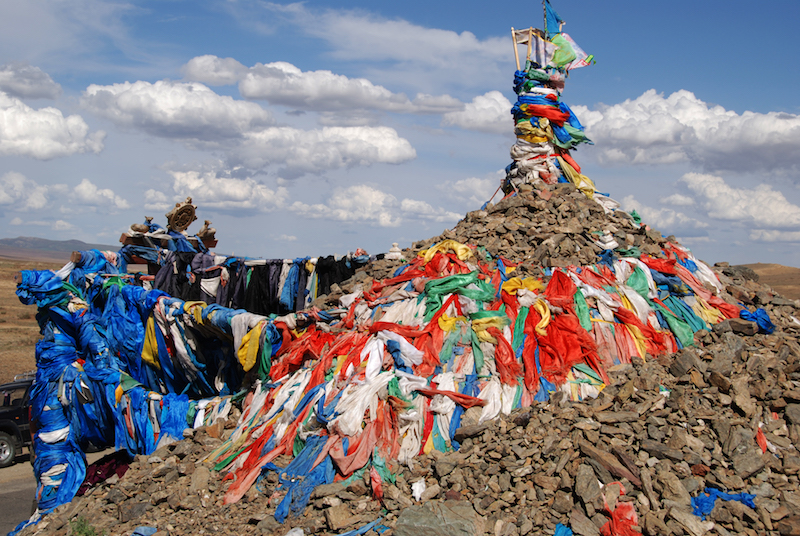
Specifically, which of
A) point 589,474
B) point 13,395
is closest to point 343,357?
point 589,474

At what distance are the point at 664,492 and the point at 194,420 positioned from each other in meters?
7.07

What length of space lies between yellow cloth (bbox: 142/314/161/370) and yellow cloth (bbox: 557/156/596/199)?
26.0 ft

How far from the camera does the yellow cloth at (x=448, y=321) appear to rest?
7.72 m

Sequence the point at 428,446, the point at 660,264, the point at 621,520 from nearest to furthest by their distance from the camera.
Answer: the point at 621,520, the point at 428,446, the point at 660,264

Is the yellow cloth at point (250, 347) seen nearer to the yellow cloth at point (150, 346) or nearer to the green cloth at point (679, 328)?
the yellow cloth at point (150, 346)

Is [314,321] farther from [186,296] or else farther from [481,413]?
[186,296]

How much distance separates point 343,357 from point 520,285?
265 centimetres

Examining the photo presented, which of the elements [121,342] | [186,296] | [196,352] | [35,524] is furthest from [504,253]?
[35,524]

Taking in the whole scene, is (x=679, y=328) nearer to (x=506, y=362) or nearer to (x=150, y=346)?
(x=506, y=362)

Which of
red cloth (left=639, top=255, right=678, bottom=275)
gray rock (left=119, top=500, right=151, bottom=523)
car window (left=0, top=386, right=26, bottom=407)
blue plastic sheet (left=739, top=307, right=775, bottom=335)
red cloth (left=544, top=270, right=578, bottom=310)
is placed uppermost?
red cloth (left=639, top=255, right=678, bottom=275)

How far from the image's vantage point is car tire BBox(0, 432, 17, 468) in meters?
14.4

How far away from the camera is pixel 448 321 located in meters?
7.80

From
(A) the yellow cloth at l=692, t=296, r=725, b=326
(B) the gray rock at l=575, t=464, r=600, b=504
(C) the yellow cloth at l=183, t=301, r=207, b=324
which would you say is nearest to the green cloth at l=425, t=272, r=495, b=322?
(B) the gray rock at l=575, t=464, r=600, b=504

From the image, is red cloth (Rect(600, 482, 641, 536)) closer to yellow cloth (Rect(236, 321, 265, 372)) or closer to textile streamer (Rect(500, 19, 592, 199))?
yellow cloth (Rect(236, 321, 265, 372))
